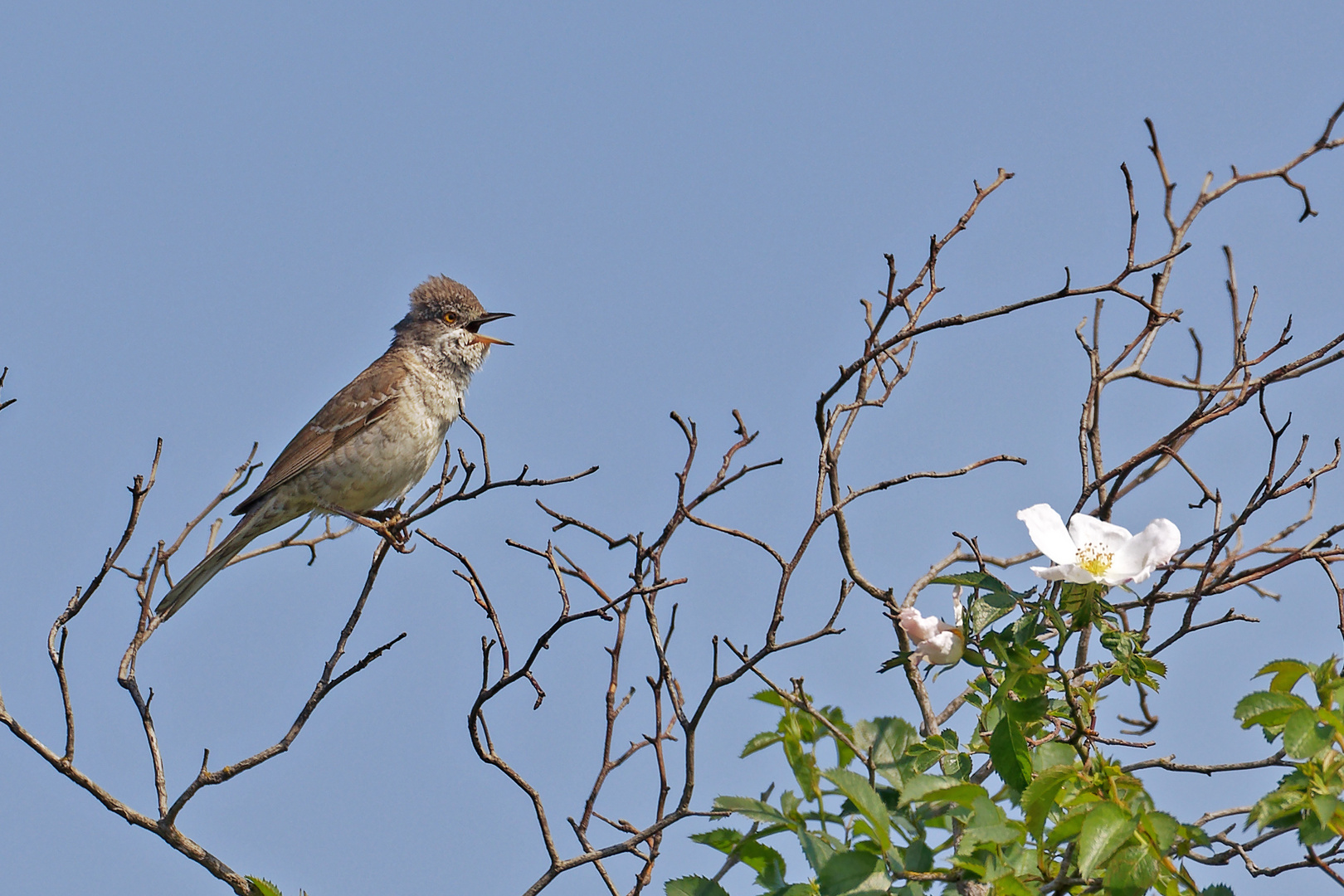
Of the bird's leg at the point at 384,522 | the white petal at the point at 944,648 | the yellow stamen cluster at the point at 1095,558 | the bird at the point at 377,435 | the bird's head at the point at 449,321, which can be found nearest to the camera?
the white petal at the point at 944,648

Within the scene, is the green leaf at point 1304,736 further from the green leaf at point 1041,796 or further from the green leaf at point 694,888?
the green leaf at point 694,888

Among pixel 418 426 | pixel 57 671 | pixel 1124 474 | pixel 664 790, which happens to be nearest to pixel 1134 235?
pixel 1124 474

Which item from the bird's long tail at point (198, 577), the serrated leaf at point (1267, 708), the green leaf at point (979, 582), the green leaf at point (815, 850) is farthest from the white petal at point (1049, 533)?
the bird's long tail at point (198, 577)

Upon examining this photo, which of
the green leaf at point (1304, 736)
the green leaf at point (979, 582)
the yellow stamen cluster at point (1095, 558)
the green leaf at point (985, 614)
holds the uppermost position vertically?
the yellow stamen cluster at point (1095, 558)

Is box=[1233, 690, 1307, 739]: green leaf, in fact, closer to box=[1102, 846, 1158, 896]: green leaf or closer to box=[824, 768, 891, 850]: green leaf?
box=[1102, 846, 1158, 896]: green leaf

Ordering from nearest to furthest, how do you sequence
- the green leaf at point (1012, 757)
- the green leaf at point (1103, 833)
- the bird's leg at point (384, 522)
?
the green leaf at point (1103, 833) < the green leaf at point (1012, 757) < the bird's leg at point (384, 522)

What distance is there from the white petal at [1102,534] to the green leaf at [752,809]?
110cm

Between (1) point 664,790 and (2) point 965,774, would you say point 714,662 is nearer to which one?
(1) point 664,790

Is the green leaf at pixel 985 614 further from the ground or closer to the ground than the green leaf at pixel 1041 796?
further from the ground

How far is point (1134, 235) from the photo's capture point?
4.15 meters

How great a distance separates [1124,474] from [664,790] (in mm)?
1728

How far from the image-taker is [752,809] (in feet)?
8.89

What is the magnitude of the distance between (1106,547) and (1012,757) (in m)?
0.66

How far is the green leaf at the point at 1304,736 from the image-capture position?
2475 mm
